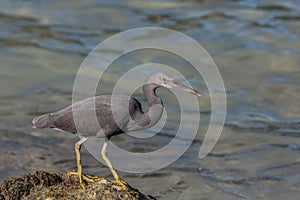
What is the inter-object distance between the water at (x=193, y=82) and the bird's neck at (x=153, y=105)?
382cm

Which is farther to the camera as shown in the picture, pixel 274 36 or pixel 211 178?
pixel 274 36

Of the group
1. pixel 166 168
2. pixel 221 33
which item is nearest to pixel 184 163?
pixel 166 168

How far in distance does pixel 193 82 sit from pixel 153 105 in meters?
8.56

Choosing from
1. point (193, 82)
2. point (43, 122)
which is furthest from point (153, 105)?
point (193, 82)

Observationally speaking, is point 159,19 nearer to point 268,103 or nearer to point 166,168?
point 268,103

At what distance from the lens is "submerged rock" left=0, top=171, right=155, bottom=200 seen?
7543mm

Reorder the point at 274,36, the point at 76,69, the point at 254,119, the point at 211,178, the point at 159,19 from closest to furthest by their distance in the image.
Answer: the point at 211,178 < the point at 254,119 < the point at 76,69 < the point at 274,36 < the point at 159,19

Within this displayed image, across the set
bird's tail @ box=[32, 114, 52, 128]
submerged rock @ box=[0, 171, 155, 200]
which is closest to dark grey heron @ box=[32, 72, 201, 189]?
bird's tail @ box=[32, 114, 52, 128]

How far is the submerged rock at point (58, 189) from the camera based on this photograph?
24.7 ft

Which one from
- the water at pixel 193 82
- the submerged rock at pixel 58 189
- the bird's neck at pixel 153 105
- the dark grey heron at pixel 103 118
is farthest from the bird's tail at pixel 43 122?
the water at pixel 193 82

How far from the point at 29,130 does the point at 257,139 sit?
16.0ft

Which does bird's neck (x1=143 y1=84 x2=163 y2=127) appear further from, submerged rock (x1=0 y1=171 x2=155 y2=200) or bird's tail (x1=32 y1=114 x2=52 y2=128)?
bird's tail (x1=32 y1=114 x2=52 y2=128)

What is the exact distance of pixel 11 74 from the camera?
17266 millimetres

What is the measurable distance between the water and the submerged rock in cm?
422
